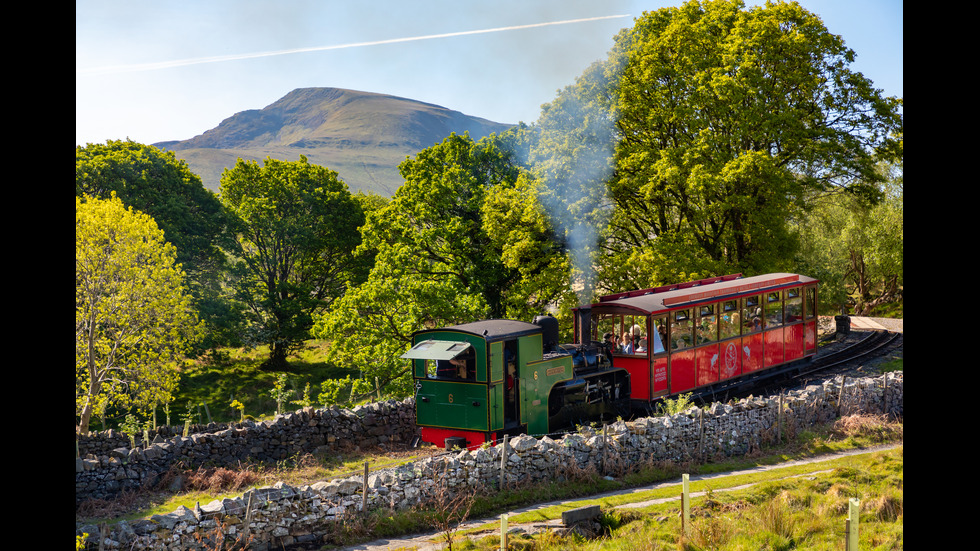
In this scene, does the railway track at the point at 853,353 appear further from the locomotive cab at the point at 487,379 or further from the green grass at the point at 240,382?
the green grass at the point at 240,382

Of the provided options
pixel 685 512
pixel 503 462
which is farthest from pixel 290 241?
pixel 685 512

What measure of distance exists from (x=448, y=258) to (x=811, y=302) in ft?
43.9

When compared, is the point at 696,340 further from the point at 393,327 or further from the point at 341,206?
the point at 341,206

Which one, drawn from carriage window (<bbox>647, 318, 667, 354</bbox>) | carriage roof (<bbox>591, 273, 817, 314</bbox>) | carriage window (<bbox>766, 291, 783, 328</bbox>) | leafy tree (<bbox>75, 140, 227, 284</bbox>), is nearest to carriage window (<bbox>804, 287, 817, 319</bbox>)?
carriage roof (<bbox>591, 273, 817, 314</bbox>)

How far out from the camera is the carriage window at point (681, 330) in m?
17.5

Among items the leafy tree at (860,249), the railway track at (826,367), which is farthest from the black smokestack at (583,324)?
the leafy tree at (860,249)

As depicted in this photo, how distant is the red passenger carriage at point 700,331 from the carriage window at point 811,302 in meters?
0.52

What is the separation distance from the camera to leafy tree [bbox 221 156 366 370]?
115 feet

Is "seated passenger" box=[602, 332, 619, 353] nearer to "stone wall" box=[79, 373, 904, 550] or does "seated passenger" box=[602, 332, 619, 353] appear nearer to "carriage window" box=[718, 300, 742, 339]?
"stone wall" box=[79, 373, 904, 550]

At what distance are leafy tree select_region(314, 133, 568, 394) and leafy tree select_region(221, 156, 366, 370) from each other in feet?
25.5

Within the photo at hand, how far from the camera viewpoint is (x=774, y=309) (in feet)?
67.5

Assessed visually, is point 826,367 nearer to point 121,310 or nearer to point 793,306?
point 793,306

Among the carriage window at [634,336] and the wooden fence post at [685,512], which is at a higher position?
the carriage window at [634,336]
